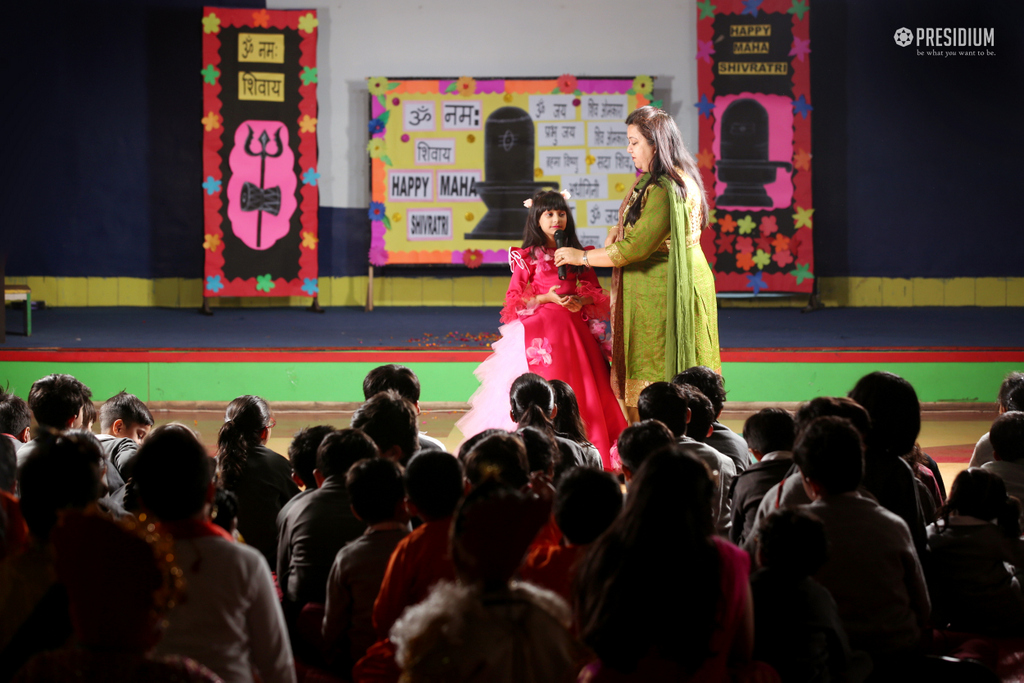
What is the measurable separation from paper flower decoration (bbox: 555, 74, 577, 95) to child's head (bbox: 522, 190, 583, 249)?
375 cm

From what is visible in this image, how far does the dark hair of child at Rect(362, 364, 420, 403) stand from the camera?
2592mm

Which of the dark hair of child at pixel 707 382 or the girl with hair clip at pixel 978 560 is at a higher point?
the dark hair of child at pixel 707 382

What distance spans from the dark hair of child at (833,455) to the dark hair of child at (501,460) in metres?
0.50

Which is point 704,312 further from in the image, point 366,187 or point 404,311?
point 366,187

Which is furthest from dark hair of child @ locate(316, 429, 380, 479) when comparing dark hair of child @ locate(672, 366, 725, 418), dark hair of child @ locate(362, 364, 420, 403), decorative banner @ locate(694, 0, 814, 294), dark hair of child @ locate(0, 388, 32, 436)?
decorative banner @ locate(694, 0, 814, 294)

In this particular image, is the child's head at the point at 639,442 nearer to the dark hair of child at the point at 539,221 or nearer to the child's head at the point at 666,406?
the child's head at the point at 666,406

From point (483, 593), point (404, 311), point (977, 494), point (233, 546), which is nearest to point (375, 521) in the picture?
point (233, 546)

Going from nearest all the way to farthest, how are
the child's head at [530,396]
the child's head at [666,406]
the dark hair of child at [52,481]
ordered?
the dark hair of child at [52,481], the child's head at [666,406], the child's head at [530,396]

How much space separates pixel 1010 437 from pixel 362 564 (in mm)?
1561

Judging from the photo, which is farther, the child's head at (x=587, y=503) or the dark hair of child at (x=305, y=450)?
the dark hair of child at (x=305, y=450)

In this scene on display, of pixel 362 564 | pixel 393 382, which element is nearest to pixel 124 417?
pixel 393 382

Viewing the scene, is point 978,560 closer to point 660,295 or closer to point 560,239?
point 660,295

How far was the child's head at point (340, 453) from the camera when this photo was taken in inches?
69.7

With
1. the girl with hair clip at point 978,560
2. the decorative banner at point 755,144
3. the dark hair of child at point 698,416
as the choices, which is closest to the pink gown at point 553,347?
the dark hair of child at point 698,416
